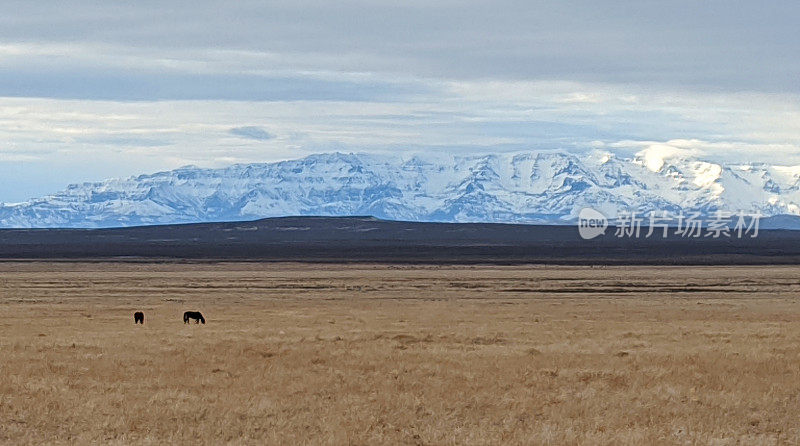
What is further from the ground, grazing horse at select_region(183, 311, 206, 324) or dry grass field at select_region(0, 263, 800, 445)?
dry grass field at select_region(0, 263, 800, 445)

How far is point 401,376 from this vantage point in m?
20.3

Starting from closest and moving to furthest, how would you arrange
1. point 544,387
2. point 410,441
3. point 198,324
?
point 410,441 → point 544,387 → point 198,324

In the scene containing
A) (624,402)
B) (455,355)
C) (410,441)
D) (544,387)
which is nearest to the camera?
(410,441)

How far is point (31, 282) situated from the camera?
246ft

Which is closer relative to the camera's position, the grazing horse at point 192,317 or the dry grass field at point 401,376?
the dry grass field at point 401,376

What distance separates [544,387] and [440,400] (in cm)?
238

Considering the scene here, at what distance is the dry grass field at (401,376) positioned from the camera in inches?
595

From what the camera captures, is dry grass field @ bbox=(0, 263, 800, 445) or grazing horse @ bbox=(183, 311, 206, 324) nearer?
dry grass field @ bbox=(0, 263, 800, 445)

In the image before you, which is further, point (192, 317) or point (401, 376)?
point (192, 317)

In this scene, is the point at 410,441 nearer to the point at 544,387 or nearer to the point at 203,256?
the point at 544,387

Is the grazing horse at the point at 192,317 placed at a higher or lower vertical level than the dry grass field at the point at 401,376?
lower

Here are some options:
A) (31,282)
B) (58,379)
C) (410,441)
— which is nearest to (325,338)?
(58,379)

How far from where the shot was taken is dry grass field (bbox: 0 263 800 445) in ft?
49.6

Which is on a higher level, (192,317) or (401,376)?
(401,376)
